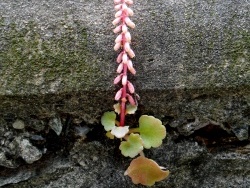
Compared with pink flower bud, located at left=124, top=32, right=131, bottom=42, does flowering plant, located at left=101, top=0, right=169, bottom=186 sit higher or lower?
lower

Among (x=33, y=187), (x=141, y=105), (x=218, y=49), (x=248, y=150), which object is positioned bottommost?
(x=33, y=187)

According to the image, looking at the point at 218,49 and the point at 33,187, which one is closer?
the point at 218,49

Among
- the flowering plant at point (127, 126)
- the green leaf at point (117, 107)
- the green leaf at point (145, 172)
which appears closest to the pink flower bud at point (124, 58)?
the flowering plant at point (127, 126)

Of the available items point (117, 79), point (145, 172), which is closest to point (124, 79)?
point (117, 79)

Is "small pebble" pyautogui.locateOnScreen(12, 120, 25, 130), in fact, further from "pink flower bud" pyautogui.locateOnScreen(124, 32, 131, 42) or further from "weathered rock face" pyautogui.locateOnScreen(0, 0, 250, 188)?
"pink flower bud" pyautogui.locateOnScreen(124, 32, 131, 42)

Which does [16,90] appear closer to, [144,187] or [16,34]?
[16,34]

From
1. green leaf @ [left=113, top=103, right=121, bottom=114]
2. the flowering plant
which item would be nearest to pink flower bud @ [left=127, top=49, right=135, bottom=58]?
the flowering plant

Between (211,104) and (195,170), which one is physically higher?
(211,104)

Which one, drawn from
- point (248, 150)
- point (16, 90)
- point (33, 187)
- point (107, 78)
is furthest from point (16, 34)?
point (248, 150)
